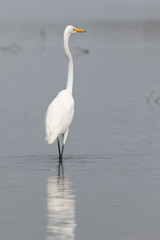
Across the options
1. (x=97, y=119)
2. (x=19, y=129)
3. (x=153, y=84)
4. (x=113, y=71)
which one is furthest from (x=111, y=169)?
(x=113, y=71)

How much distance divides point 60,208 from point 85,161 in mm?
3243

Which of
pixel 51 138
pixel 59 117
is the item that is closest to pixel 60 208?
pixel 51 138

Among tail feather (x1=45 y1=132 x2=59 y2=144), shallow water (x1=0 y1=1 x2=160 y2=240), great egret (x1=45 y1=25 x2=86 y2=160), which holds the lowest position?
shallow water (x1=0 y1=1 x2=160 y2=240)

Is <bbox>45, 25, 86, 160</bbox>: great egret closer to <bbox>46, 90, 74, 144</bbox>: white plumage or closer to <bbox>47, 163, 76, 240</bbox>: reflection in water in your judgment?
<bbox>46, 90, 74, 144</bbox>: white plumage

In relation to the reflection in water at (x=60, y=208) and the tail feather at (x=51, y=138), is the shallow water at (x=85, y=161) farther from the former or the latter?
the tail feather at (x=51, y=138)

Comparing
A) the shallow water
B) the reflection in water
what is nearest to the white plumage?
the shallow water

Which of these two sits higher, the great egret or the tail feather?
the great egret

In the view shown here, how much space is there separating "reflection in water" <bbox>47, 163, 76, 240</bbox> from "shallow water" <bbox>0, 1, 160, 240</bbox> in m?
0.01

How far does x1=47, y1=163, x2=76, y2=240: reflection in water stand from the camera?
8.15 m

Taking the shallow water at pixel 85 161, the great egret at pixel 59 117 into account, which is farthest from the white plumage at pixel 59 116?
the shallow water at pixel 85 161

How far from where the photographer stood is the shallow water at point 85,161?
338 inches

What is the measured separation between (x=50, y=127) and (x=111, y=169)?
129 cm

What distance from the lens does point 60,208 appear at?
9.20 meters

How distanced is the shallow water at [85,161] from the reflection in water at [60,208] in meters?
0.01
